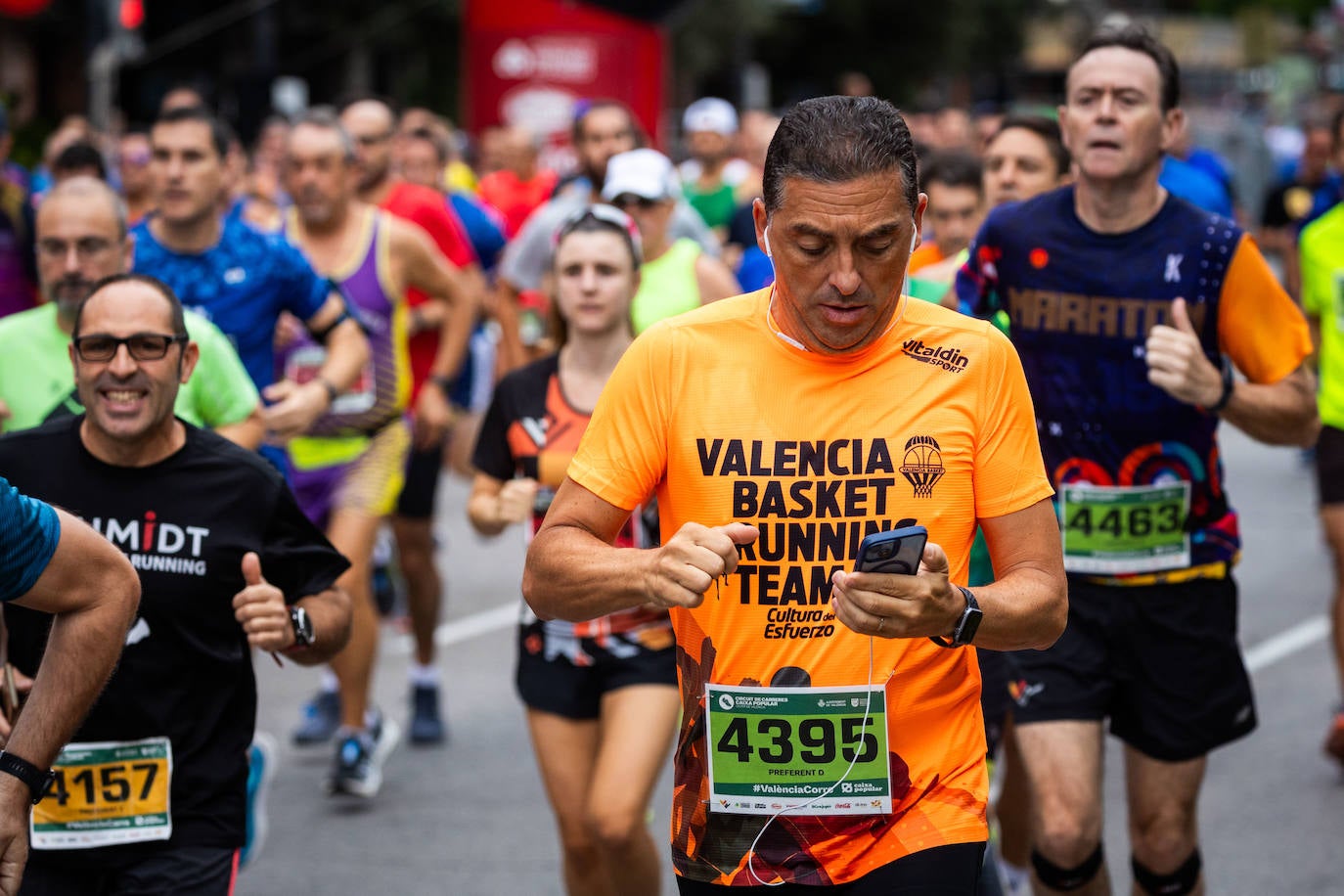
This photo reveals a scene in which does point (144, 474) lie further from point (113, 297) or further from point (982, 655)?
point (982, 655)

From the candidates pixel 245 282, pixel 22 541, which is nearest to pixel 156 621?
pixel 22 541

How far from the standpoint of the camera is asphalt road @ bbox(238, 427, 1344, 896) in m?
6.31

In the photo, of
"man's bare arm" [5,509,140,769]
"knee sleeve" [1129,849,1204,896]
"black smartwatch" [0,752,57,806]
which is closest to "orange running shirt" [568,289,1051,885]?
"man's bare arm" [5,509,140,769]

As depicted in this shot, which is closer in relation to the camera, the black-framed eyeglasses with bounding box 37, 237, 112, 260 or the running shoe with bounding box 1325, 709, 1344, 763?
the black-framed eyeglasses with bounding box 37, 237, 112, 260

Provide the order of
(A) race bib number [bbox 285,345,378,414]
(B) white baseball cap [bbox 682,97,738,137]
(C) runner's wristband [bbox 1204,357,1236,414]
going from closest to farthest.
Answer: (C) runner's wristband [bbox 1204,357,1236,414] < (A) race bib number [bbox 285,345,378,414] < (B) white baseball cap [bbox 682,97,738,137]

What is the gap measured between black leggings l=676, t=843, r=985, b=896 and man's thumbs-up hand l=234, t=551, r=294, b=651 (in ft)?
4.06

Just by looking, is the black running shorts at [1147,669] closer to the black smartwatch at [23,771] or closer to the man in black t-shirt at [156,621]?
the man in black t-shirt at [156,621]

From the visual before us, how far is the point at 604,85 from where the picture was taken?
59.2 feet

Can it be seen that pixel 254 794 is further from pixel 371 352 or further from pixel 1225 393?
pixel 371 352

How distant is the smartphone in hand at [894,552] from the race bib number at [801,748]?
18.1 inches

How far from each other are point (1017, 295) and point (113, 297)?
2215 millimetres

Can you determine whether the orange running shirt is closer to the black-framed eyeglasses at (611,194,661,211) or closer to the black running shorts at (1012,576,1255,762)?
the black running shorts at (1012,576,1255,762)

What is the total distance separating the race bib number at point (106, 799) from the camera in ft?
13.6

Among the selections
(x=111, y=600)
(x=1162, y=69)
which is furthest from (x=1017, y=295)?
(x=111, y=600)
